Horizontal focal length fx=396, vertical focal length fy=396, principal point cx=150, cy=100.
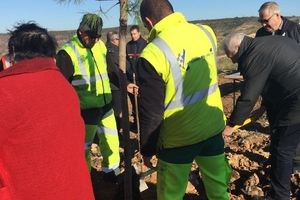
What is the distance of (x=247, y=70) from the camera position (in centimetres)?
354

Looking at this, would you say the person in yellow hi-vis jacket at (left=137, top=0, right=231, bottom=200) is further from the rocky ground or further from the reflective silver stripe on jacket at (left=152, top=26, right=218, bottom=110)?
the rocky ground

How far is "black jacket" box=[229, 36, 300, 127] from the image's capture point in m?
3.54

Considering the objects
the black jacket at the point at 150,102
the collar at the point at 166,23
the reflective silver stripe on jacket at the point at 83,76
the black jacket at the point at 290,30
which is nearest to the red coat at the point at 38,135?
the black jacket at the point at 150,102

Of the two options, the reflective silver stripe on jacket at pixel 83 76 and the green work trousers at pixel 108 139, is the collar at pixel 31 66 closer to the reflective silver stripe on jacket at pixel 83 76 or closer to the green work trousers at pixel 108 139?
the reflective silver stripe on jacket at pixel 83 76

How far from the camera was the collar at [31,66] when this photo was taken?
5.23 ft

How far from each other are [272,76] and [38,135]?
8.69ft

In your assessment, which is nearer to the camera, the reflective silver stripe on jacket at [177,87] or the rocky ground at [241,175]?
the reflective silver stripe on jacket at [177,87]

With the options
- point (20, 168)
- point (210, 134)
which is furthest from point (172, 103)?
point (20, 168)

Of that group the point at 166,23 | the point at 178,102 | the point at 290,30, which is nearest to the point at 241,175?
the point at 290,30

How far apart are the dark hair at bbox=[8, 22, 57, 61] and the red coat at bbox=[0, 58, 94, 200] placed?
0.28 feet

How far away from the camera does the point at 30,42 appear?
6.15ft

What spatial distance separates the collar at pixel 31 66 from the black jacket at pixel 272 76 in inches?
85.2

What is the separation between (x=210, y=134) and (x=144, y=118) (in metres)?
0.57

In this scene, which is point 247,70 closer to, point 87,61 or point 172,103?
point 172,103
